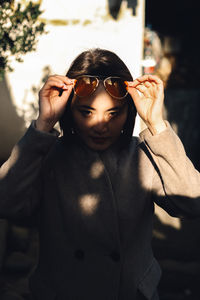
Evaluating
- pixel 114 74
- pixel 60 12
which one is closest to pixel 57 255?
pixel 114 74

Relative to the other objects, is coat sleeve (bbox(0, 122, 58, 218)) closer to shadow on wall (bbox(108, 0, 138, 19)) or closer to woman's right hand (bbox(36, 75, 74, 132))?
woman's right hand (bbox(36, 75, 74, 132))

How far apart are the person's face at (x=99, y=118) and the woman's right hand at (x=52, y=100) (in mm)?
76

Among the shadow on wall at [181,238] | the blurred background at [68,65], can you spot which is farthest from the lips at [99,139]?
the shadow on wall at [181,238]

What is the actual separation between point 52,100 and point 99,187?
496 millimetres

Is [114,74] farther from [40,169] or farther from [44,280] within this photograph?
[44,280]

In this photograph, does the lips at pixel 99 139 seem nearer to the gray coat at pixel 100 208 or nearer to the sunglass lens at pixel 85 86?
the gray coat at pixel 100 208

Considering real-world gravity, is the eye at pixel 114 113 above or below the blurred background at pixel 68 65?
above

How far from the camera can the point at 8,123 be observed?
630cm

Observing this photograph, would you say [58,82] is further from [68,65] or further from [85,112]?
[68,65]

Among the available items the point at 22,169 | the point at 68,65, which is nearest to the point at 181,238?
the point at 68,65

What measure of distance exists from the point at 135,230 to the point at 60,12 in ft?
16.4

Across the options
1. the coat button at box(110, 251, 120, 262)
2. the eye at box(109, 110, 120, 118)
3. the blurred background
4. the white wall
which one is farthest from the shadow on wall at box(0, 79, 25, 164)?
the coat button at box(110, 251, 120, 262)

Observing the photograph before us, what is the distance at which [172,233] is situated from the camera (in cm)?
526

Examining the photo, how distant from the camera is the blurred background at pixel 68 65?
3.74 metres
